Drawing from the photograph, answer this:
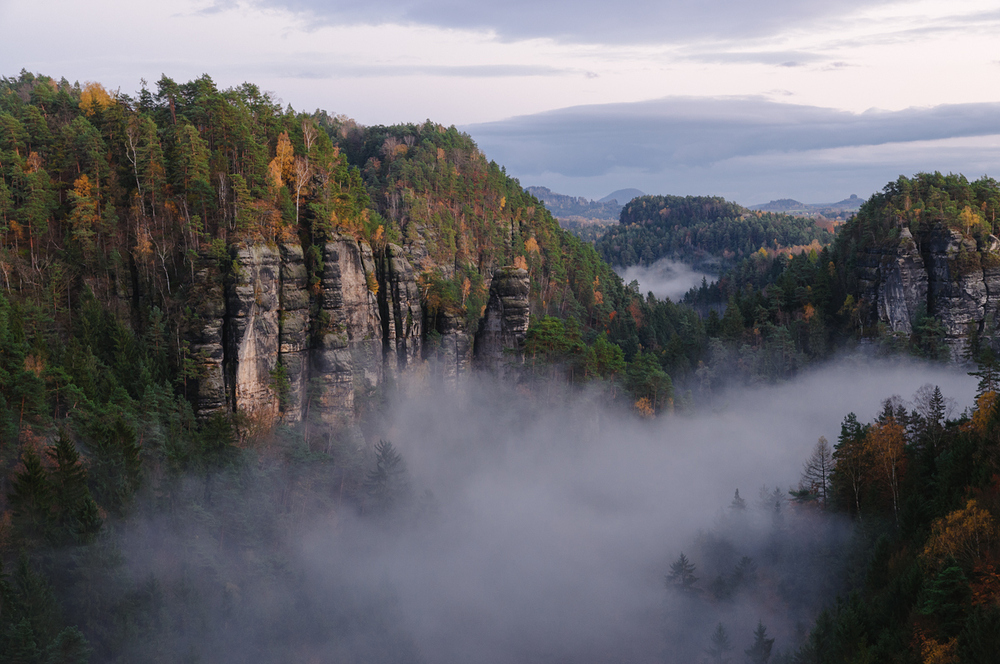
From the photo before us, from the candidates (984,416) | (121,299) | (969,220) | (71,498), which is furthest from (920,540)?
(969,220)

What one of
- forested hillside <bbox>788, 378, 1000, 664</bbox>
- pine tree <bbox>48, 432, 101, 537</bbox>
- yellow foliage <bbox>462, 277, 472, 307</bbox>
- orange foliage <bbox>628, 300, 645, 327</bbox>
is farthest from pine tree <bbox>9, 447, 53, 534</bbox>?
orange foliage <bbox>628, 300, 645, 327</bbox>

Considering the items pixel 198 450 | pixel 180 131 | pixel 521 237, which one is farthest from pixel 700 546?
pixel 521 237

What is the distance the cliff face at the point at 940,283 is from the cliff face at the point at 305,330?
68080mm

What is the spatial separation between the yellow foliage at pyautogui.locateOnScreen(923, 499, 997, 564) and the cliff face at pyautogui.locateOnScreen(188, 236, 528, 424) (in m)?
48.3

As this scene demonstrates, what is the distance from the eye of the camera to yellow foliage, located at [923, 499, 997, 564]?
3781 centimetres

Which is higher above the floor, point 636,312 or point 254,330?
point 254,330

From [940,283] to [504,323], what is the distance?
6515cm

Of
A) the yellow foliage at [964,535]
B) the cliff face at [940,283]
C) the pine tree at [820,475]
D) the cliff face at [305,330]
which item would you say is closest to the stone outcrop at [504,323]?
the cliff face at [305,330]

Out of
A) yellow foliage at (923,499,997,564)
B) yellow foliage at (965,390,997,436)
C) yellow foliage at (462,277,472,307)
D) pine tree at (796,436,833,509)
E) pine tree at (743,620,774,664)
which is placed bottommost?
pine tree at (743,620,774,664)

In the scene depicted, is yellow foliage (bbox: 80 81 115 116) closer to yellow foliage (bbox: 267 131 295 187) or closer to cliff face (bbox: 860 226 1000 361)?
yellow foliage (bbox: 267 131 295 187)

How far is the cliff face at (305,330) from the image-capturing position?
5669 centimetres

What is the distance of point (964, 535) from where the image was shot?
127 feet

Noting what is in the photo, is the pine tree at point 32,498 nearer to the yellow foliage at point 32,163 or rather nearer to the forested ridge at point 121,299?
the forested ridge at point 121,299

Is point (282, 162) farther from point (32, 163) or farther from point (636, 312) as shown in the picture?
point (636, 312)
